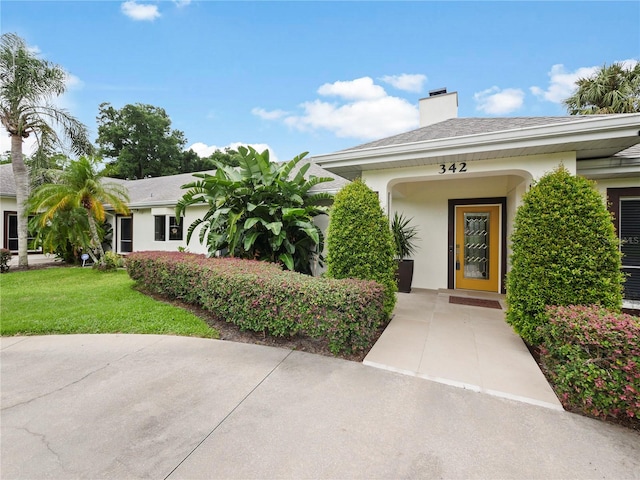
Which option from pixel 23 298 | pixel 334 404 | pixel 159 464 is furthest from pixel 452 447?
pixel 23 298

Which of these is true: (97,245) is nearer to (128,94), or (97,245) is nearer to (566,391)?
(128,94)

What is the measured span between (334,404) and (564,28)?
10419mm

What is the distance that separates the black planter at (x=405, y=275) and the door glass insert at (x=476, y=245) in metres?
1.65

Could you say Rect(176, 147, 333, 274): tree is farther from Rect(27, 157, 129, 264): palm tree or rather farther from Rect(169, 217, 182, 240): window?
Rect(27, 157, 129, 264): palm tree

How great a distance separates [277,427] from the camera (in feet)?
7.98

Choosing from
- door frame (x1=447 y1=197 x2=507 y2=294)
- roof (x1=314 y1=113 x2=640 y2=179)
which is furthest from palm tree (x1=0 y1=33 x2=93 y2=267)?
door frame (x1=447 y1=197 x2=507 y2=294)

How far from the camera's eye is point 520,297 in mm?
3912

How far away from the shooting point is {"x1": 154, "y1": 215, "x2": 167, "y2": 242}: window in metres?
12.2

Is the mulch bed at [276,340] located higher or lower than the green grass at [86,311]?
lower

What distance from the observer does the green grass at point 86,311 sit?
15.9ft

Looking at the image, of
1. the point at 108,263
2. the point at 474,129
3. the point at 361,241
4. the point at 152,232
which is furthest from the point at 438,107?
the point at 108,263

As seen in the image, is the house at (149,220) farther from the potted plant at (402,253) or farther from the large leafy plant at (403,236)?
the potted plant at (402,253)

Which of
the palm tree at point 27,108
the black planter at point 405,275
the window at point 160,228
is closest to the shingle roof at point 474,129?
the black planter at point 405,275

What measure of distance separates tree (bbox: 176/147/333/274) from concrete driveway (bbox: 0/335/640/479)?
3.73m
